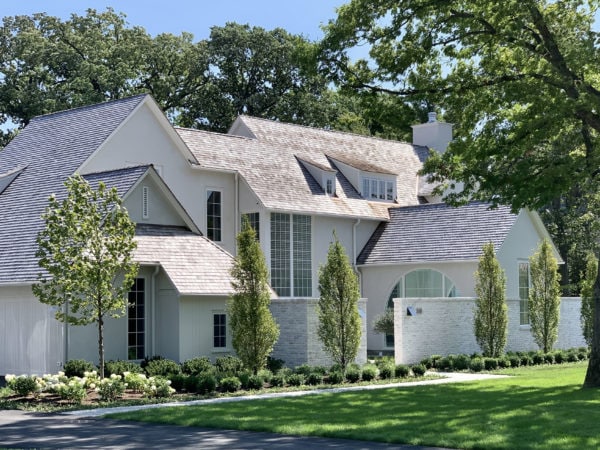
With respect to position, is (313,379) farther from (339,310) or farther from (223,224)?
(223,224)

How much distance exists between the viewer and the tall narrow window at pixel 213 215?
35656 millimetres

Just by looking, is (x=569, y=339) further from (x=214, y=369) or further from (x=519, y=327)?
(x=214, y=369)

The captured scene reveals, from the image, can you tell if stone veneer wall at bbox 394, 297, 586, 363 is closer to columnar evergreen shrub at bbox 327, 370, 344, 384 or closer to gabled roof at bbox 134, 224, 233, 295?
gabled roof at bbox 134, 224, 233, 295

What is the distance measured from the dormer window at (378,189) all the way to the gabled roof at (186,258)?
40.4 feet

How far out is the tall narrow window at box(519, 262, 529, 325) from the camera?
1476 inches

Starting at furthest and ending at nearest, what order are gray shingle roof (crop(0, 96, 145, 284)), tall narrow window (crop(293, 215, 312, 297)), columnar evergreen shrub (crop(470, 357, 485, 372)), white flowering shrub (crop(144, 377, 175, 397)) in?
tall narrow window (crop(293, 215, 312, 297)), columnar evergreen shrub (crop(470, 357, 485, 372)), gray shingle roof (crop(0, 96, 145, 284)), white flowering shrub (crop(144, 377, 175, 397))

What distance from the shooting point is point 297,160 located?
40062mm

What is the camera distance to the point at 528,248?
3812 centimetres

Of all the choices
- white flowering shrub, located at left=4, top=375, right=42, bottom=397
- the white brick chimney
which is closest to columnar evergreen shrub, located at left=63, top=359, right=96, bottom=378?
white flowering shrub, located at left=4, top=375, right=42, bottom=397

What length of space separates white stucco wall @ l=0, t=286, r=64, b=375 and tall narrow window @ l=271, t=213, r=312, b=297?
432 inches

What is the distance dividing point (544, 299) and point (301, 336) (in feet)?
33.6

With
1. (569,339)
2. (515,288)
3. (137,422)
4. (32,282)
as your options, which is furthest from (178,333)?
(569,339)

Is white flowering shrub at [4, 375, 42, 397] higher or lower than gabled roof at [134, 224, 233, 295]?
lower

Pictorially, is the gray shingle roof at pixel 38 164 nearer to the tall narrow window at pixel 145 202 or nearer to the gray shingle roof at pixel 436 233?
the tall narrow window at pixel 145 202
